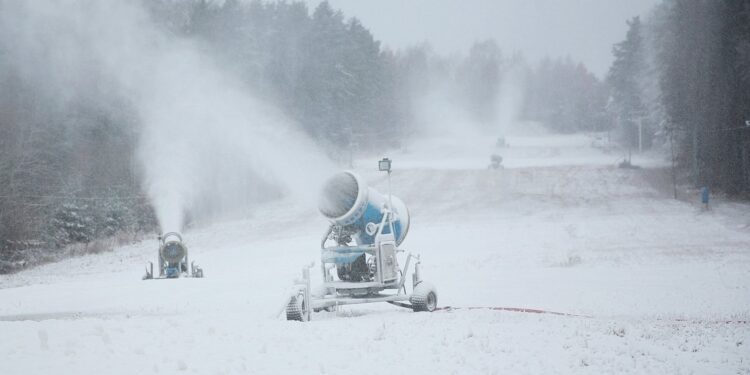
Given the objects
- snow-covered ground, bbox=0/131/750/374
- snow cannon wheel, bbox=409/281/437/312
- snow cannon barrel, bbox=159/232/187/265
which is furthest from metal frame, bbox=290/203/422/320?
snow cannon barrel, bbox=159/232/187/265

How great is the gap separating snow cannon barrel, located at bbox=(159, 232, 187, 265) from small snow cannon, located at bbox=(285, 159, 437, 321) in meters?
9.89

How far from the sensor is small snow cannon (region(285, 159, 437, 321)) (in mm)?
14734

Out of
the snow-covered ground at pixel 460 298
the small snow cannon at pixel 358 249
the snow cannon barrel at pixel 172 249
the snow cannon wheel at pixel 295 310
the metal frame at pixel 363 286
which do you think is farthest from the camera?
the snow cannon barrel at pixel 172 249

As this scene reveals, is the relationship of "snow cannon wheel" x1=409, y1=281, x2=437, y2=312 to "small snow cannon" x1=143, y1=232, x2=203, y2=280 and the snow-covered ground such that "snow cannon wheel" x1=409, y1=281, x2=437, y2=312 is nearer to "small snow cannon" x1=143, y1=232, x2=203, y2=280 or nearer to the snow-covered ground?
the snow-covered ground

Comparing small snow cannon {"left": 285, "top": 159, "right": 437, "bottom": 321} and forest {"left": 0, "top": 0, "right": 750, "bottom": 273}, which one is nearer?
small snow cannon {"left": 285, "top": 159, "right": 437, "bottom": 321}

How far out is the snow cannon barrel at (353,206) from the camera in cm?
1477

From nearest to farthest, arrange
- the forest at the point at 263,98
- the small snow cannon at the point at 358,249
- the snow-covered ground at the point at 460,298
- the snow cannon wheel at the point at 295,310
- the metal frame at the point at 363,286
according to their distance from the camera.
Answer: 1. the snow-covered ground at the point at 460,298
2. the snow cannon wheel at the point at 295,310
3. the metal frame at the point at 363,286
4. the small snow cannon at the point at 358,249
5. the forest at the point at 263,98

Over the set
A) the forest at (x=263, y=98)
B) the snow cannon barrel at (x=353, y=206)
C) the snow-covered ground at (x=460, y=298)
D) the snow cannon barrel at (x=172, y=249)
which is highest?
the forest at (x=263, y=98)

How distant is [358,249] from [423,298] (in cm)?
186

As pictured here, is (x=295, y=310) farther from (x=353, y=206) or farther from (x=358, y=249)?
(x=353, y=206)

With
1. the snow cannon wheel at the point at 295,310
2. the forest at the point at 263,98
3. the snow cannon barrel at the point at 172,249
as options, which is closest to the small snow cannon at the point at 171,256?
the snow cannon barrel at the point at 172,249

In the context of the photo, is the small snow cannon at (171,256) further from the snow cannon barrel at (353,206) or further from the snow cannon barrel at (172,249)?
the snow cannon barrel at (353,206)

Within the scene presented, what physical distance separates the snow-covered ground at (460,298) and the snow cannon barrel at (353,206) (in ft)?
6.31

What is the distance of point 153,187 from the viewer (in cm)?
4234
